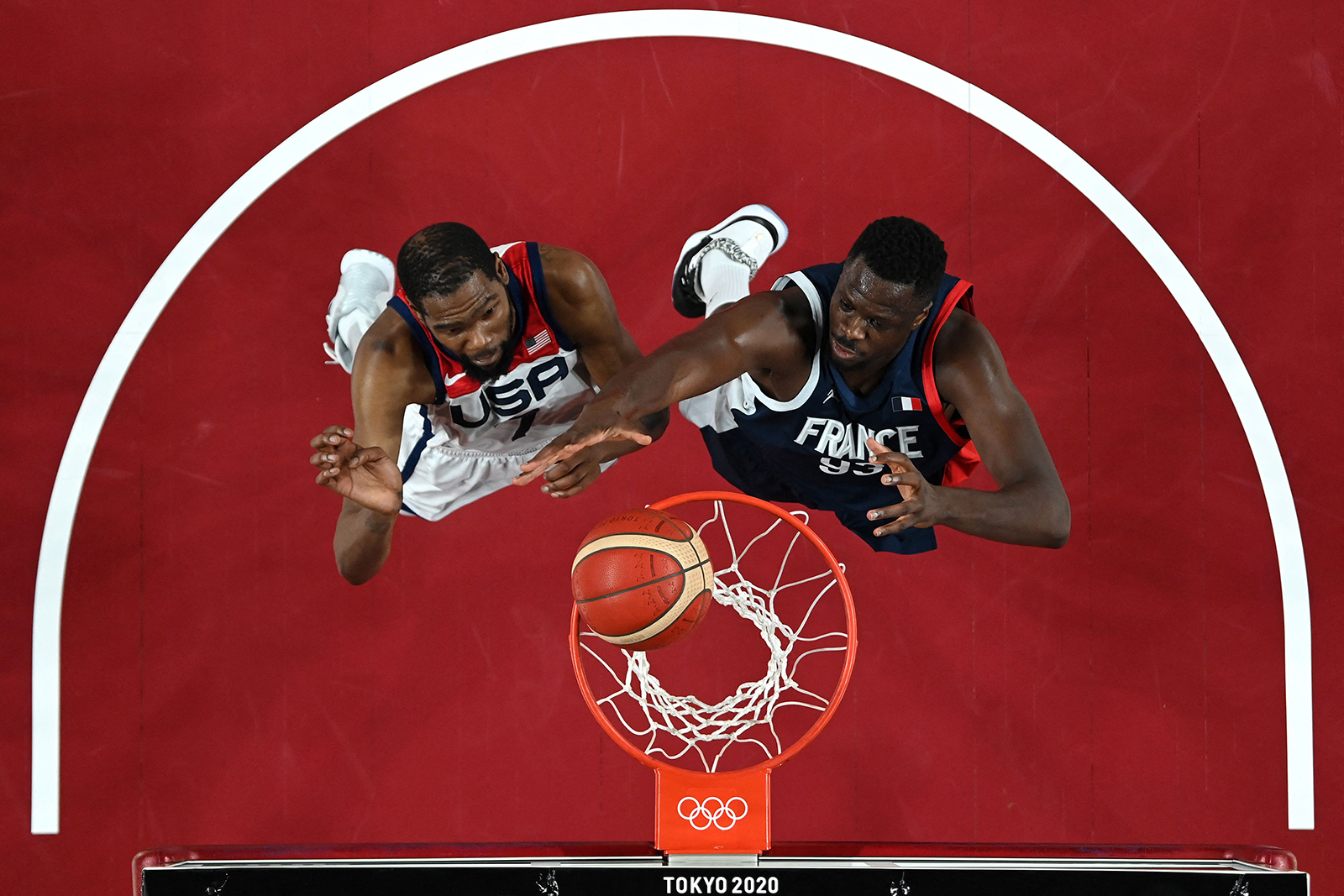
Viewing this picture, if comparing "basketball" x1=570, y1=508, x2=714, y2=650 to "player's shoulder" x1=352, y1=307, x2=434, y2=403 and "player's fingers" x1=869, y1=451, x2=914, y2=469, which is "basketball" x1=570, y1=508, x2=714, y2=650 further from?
"player's shoulder" x1=352, y1=307, x2=434, y2=403

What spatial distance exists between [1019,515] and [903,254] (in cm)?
76

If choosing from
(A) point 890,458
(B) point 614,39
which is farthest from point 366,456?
(B) point 614,39

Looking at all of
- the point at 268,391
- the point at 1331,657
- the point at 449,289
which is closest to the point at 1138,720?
the point at 1331,657

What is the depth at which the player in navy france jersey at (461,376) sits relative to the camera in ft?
8.95

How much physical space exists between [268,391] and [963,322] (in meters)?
3.21

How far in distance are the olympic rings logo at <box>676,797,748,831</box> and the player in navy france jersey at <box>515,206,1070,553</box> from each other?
2.92ft

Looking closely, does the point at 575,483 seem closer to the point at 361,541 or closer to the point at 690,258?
the point at 361,541

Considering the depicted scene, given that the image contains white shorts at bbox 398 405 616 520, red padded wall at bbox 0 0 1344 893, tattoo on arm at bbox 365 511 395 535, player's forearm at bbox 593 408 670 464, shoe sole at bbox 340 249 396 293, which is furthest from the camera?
red padded wall at bbox 0 0 1344 893

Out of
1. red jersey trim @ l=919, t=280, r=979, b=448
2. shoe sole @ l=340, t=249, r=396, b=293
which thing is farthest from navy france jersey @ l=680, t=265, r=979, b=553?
shoe sole @ l=340, t=249, r=396, b=293

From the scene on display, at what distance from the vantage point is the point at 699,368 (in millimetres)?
2648

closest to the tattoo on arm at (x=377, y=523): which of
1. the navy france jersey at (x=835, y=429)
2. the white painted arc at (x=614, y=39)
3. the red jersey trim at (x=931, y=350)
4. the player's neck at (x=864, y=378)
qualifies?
the navy france jersey at (x=835, y=429)

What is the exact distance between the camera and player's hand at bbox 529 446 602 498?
2.50 meters

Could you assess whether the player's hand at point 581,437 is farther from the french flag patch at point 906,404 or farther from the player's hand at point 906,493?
the french flag patch at point 906,404

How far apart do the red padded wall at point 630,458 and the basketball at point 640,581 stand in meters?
1.78
